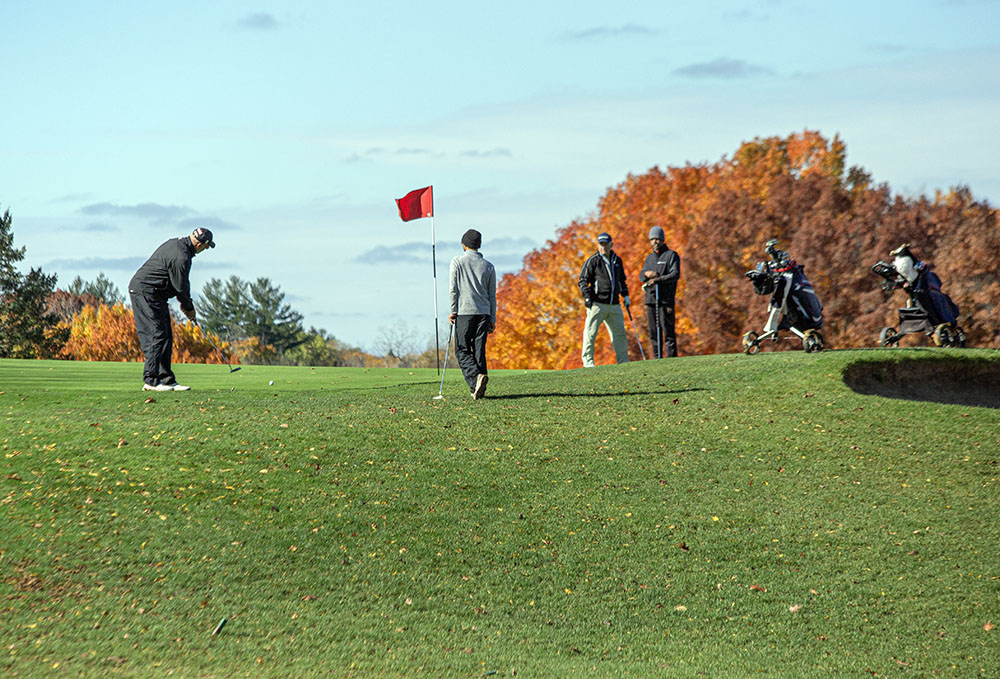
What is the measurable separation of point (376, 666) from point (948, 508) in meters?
6.81

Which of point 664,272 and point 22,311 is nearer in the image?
point 664,272

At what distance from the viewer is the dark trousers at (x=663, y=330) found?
19.8 m

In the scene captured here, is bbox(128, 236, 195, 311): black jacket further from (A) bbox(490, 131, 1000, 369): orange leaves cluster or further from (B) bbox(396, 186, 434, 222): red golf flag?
(A) bbox(490, 131, 1000, 369): orange leaves cluster

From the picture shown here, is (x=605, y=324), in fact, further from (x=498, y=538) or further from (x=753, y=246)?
(x=753, y=246)

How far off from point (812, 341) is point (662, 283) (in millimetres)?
3521

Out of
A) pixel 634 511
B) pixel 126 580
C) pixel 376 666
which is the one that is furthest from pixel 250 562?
pixel 634 511

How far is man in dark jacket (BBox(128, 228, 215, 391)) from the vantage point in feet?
48.0

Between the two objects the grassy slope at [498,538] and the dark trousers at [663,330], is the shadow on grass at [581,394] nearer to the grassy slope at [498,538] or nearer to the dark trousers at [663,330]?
the grassy slope at [498,538]

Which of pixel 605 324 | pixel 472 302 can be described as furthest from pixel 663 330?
pixel 472 302

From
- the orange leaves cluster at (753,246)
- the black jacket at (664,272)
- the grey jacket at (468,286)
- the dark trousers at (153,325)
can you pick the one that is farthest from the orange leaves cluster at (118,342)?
the grey jacket at (468,286)

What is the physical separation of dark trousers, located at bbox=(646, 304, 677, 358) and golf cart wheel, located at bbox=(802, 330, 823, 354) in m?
2.79

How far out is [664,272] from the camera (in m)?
19.6

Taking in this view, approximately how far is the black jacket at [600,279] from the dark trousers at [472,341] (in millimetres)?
5103

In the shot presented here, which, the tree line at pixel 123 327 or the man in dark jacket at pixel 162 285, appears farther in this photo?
the tree line at pixel 123 327
